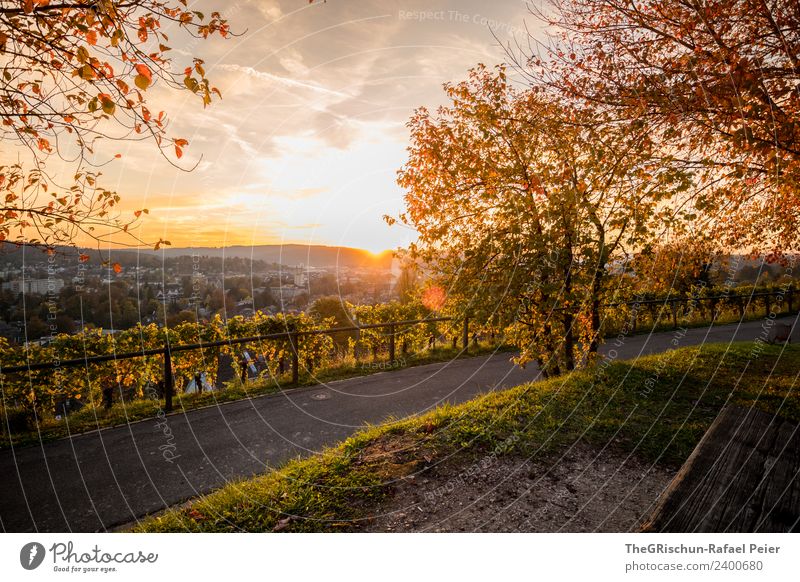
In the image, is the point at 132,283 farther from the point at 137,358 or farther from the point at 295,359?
the point at 295,359

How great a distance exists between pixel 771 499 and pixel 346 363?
30.6ft

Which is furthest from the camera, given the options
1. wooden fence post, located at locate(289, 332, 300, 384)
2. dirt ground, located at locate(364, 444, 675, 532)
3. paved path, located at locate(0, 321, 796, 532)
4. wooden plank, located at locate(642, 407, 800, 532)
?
wooden fence post, located at locate(289, 332, 300, 384)

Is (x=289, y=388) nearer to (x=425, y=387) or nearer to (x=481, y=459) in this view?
(x=425, y=387)

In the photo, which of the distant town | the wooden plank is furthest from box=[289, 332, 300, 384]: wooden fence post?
the wooden plank

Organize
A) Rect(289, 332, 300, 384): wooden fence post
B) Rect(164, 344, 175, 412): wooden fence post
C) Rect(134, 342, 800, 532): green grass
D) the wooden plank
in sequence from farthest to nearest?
Rect(289, 332, 300, 384): wooden fence post, Rect(164, 344, 175, 412): wooden fence post, Rect(134, 342, 800, 532): green grass, the wooden plank

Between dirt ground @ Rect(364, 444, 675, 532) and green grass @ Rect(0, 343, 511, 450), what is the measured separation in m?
4.54

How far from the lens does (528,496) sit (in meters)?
3.68

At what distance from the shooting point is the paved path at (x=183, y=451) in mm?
4234

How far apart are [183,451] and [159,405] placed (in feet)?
8.01

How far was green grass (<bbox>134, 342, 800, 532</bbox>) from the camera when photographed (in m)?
3.60

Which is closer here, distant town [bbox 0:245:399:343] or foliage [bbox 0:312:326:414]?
distant town [bbox 0:245:399:343]

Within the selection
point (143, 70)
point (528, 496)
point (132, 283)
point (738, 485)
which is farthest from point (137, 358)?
point (738, 485)

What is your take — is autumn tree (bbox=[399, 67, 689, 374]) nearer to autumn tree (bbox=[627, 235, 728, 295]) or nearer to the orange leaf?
autumn tree (bbox=[627, 235, 728, 295])
